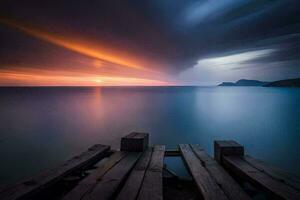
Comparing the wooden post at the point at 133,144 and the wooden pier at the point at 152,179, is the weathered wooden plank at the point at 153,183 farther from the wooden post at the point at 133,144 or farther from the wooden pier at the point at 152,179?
the wooden post at the point at 133,144

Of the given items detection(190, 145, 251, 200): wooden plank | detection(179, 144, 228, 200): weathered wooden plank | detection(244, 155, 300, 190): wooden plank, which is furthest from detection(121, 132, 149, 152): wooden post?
detection(244, 155, 300, 190): wooden plank

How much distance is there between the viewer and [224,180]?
4.02 m

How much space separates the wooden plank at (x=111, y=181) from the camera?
3288mm

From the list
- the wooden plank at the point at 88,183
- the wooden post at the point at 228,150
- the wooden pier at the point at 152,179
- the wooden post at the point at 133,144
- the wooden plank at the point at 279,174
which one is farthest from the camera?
the wooden post at the point at 133,144

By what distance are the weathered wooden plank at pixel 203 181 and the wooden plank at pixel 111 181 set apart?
4.38 feet

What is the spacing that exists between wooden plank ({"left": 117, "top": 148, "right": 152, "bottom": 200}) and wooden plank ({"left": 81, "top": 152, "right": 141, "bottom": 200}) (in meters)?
0.12

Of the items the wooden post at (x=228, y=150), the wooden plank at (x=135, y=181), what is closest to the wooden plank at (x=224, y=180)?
the wooden post at (x=228, y=150)

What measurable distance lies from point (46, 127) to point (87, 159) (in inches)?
1009

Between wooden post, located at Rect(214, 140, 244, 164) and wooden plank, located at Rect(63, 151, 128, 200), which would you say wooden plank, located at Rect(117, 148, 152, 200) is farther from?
wooden post, located at Rect(214, 140, 244, 164)

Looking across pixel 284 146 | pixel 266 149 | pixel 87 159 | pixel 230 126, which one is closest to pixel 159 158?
pixel 87 159

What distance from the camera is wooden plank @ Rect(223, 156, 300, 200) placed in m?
3.34

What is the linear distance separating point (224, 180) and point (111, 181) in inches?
80.7

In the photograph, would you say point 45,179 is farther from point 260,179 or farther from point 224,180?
point 260,179

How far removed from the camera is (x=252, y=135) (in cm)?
2462
